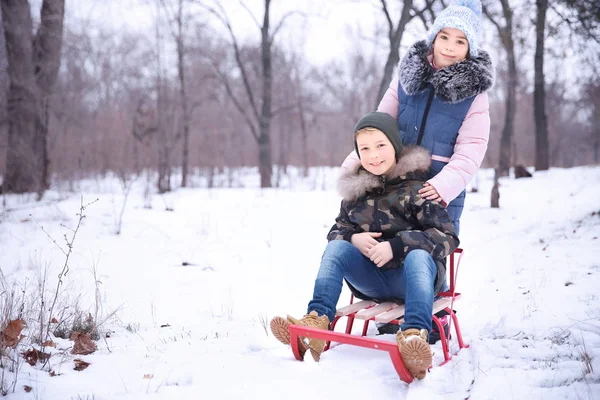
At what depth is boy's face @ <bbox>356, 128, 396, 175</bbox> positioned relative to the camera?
2.74 meters

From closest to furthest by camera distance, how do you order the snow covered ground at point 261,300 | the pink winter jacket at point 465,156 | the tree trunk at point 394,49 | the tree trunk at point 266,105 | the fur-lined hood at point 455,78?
the snow covered ground at point 261,300 → the pink winter jacket at point 465,156 → the fur-lined hood at point 455,78 → the tree trunk at point 394,49 → the tree trunk at point 266,105

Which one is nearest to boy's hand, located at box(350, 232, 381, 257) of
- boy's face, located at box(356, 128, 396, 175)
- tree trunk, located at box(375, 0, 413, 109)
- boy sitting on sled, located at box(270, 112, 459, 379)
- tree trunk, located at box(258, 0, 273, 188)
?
boy sitting on sled, located at box(270, 112, 459, 379)

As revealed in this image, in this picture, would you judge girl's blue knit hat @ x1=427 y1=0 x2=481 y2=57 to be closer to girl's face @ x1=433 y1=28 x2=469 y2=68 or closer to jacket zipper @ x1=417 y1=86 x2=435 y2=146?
girl's face @ x1=433 y1=28 x2=469 y2=68

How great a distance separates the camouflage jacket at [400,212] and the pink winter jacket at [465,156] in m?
0.10

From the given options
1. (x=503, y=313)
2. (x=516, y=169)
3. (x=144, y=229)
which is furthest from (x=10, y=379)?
(x=516, y=169)

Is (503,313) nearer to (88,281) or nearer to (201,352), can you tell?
(201,352)

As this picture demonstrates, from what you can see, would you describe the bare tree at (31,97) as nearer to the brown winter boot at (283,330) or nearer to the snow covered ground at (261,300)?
the snow covered ground at (261,300)

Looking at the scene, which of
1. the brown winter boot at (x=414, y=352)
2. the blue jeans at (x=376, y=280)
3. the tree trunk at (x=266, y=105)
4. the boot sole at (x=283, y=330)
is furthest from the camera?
the tree trunk at (x=266, y=105)

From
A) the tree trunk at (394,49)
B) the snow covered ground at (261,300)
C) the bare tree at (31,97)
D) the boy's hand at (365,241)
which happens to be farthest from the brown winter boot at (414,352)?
the bare tree at (31,97)

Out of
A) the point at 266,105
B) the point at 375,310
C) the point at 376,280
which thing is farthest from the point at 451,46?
the point at 266,105

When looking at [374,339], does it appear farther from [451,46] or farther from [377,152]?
[451,46]

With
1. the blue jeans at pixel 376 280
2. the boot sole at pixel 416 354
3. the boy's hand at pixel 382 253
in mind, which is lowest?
the boot sole at pixel 416 354

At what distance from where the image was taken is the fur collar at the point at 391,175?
2.71 meters

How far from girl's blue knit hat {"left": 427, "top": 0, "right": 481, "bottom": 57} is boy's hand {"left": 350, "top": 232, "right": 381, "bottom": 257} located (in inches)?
50.1
